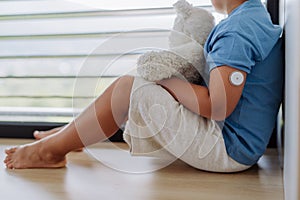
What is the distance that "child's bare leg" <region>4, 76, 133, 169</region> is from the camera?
1.31 metres

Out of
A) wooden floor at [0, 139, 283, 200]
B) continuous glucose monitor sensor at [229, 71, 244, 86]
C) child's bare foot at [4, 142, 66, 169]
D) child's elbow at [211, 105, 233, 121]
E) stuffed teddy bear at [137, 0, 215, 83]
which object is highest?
stuffed teddy bear at [137, 0, 215, 83]

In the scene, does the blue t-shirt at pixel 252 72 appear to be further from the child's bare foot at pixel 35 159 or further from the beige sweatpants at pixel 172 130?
the child's bare foot at pixel 35 159

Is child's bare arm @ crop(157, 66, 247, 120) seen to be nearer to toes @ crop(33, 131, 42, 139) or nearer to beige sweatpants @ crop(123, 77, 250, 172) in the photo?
beige sweatpants @ crop(123, 77, 250, 172)

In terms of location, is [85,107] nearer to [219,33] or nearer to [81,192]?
[81,192]

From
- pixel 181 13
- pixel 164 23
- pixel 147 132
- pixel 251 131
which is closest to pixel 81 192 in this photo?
pixel 147 132

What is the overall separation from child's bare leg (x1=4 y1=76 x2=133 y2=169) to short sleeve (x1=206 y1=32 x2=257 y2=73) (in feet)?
0.82

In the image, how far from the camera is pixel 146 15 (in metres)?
1.80

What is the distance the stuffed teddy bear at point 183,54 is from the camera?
1271 mm

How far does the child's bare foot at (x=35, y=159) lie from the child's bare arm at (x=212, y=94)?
385mm

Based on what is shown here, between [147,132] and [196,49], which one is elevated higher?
[196,49]

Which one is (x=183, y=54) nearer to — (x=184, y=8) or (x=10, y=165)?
(x=184, y=8)

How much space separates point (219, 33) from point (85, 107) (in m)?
0.43

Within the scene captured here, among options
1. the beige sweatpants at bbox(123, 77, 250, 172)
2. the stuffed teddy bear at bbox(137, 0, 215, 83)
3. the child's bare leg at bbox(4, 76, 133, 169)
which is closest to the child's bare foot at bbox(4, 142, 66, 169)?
the child's bare leg at bbox(4, 76, 133, 169)

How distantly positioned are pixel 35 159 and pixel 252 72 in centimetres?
66
